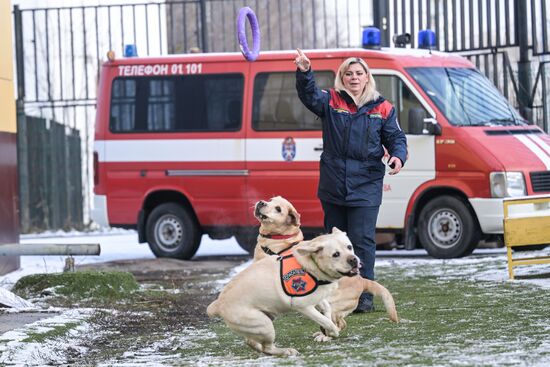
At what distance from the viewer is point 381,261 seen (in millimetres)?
14734

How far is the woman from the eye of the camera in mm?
8844

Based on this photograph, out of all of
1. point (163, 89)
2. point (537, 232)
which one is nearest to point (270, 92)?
point (163, 89)

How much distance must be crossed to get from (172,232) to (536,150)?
4.93m

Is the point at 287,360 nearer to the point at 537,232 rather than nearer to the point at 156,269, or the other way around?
the point at 537,232

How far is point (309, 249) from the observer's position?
706 cm

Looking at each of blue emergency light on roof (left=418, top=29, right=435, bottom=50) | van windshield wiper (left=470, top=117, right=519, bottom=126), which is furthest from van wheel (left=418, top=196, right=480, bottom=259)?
blue emergency light on roof (left=418, top=29, right=435, bottom=50)

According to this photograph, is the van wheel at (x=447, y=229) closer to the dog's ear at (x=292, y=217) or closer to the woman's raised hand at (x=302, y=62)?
the dog's ear at (x=292, y=217)

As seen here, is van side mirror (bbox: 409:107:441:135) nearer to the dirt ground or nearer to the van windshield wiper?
the van windshield wiper

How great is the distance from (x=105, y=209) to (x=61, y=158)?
5.68 m

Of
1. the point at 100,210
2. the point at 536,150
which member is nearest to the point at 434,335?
the point at 536,150

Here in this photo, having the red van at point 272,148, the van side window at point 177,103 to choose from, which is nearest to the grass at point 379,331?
the red van at point 272,148

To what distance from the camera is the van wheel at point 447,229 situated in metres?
14.5

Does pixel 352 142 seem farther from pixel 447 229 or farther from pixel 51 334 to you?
pixel 447 229

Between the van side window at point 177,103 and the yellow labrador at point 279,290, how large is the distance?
903cm
